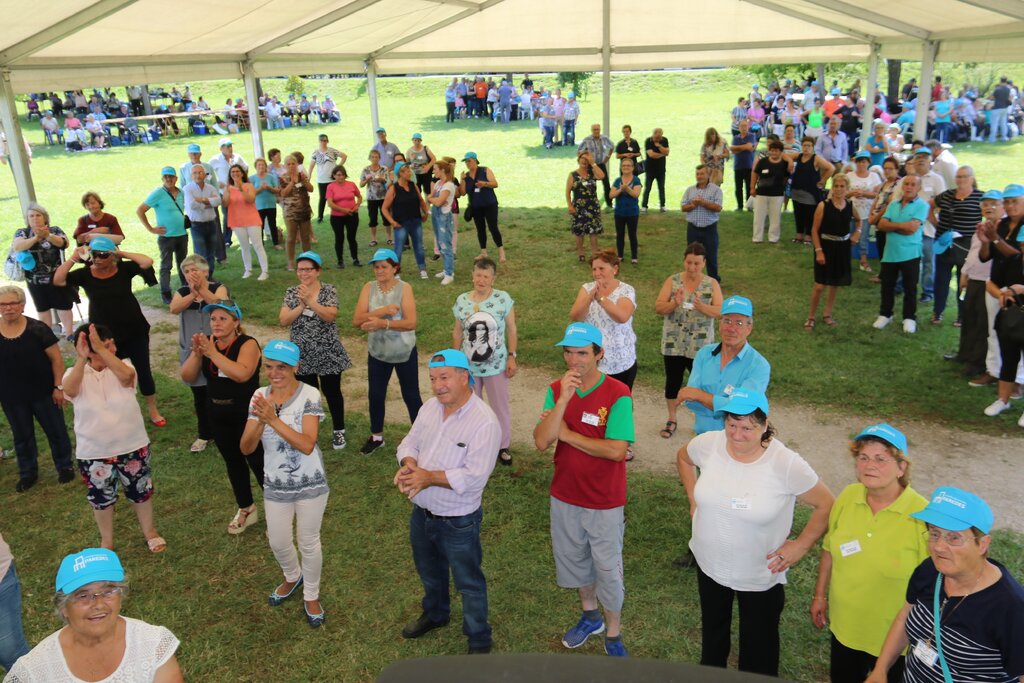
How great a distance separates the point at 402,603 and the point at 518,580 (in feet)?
2.51

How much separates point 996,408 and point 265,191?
1118 centimetres

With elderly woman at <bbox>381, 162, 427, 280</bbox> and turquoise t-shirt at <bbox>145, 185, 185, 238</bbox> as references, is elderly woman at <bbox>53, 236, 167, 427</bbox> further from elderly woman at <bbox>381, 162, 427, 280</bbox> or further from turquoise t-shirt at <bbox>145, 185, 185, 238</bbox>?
elderly woman at <bbox>381, 162, 427, 280</bbox>

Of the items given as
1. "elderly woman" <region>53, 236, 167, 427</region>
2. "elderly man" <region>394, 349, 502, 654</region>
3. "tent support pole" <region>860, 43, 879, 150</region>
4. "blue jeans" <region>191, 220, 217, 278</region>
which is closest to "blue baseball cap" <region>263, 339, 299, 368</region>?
"elderly man" <region>394, 349, 502, 654</region>

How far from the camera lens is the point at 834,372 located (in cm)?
833

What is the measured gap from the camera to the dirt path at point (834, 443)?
621 cm

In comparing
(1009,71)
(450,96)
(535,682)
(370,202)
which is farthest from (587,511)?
(1009,71)

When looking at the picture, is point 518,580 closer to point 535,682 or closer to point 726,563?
point 726,563

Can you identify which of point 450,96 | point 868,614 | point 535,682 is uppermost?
point 450,96

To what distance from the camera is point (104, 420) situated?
5.21 m

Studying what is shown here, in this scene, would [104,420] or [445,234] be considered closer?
[104,420]

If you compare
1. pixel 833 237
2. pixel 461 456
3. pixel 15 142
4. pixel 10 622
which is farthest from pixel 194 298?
pixel 833 237

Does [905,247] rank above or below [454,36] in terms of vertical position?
below

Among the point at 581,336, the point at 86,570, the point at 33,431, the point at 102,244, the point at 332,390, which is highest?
the point at 102,244

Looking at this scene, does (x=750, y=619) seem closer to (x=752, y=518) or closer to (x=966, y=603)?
(x=752, y=518)
